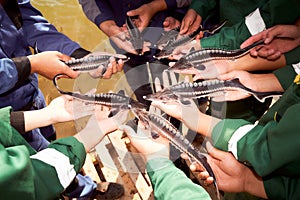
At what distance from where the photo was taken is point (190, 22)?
1.85m

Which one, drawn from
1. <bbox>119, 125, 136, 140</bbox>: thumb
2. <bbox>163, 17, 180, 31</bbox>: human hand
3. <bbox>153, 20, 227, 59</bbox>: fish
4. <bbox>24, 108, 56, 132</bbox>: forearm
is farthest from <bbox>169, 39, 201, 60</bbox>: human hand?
<bbox>24, 108, 56, 132</bbox>: forearm

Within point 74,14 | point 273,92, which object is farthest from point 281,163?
point 74,14

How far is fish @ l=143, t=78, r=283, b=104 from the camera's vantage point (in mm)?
1483

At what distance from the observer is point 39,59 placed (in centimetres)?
154

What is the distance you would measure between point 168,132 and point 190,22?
758mm

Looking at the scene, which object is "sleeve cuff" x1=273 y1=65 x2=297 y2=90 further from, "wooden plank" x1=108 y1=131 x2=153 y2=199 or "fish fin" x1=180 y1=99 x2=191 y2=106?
"wooden plank" x1=108 y1=131 x2=153 y2=199

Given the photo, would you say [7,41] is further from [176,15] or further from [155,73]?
[176,15]

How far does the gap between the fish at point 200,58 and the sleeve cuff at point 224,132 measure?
469 mm

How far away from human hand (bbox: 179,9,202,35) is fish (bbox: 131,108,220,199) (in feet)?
2.02

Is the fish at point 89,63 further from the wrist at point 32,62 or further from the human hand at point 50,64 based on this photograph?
the wrist at point 32,62

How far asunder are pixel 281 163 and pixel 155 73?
1.13m

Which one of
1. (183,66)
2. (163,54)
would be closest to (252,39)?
(183,66)

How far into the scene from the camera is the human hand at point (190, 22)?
1.84 metres

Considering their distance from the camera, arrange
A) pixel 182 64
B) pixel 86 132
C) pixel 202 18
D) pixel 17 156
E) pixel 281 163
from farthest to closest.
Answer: pixel 202 18, pixel 182 64, pixel 86 132, pixel 281 163, pixel 17 156
